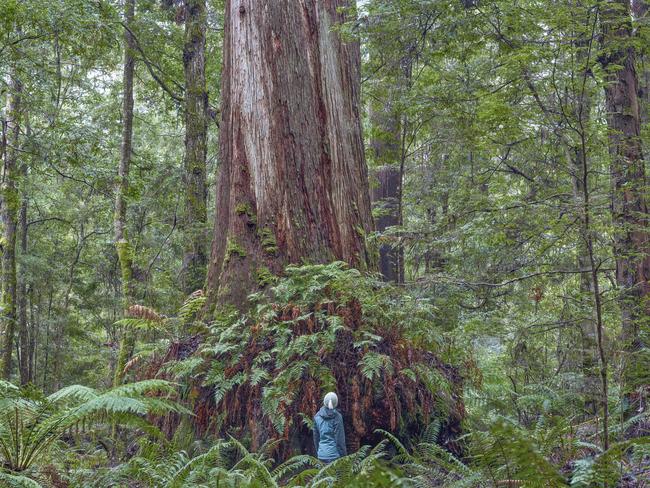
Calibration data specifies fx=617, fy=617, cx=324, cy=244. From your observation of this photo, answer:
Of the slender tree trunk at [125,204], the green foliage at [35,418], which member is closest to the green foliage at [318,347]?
the green foliage at [35,418]

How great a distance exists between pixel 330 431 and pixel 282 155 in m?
3.76

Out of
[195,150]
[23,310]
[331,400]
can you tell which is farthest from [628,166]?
[23,310]

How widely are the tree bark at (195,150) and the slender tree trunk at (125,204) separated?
1061 millimetres

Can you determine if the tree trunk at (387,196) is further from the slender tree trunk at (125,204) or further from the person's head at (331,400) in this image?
the person's head at (331,400)

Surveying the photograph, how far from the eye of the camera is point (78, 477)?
457 centimetres

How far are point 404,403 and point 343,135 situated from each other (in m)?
4.17

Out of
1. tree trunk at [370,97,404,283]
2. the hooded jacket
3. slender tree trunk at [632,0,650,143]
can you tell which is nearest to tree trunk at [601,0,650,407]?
slender tree trunk at [632,0,650,143]

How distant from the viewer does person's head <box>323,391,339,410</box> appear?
5.72 metres

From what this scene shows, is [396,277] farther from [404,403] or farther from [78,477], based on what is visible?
A: [78,477]

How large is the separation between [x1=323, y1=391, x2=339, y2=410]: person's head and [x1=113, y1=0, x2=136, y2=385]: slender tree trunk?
203 inches

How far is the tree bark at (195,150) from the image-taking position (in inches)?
452

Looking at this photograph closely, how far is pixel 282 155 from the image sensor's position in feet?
26.5

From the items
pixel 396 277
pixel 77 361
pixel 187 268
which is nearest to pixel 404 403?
pixel 187 268

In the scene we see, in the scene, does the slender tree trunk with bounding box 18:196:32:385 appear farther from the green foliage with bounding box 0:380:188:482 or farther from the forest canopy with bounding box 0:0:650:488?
the green foliage with bounding box 0:380:188:482
